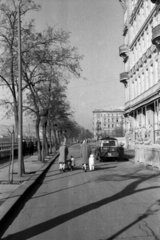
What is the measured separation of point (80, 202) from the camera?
8.57 metres

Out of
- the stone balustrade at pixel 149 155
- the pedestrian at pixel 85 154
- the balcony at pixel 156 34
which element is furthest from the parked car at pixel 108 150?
the balcony at pixel 156 34

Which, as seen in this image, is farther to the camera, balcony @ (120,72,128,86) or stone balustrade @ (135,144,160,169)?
balcony @ (120,72,128,86)

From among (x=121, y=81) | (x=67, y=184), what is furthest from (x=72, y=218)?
(x=121, y=81)

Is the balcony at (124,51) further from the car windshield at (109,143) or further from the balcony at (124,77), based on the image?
the car windshield at (109,143)

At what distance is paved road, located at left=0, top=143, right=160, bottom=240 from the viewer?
5.78m

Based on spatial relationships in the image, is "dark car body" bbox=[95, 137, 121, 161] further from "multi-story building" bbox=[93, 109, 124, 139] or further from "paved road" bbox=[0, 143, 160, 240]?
"multi-story building" bbox=[93, 109, 124, 139]

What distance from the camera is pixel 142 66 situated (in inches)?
1544

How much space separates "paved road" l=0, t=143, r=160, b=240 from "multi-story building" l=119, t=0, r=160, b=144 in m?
12.0

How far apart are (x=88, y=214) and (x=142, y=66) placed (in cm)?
3397

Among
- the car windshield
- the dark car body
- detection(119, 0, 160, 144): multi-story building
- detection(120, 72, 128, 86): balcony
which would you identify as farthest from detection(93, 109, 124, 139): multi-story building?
A: the dark car body

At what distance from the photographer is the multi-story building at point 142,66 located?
Answer: 30812 millimetres

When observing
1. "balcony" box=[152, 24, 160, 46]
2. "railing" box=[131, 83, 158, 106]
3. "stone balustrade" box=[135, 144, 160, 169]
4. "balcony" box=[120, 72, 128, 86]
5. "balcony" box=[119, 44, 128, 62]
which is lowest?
"stone balustrade" box=[135, 144, 160, 169]

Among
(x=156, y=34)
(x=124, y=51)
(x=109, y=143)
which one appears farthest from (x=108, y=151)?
(x=124, y=51)

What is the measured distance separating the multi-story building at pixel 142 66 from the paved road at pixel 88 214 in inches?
472
